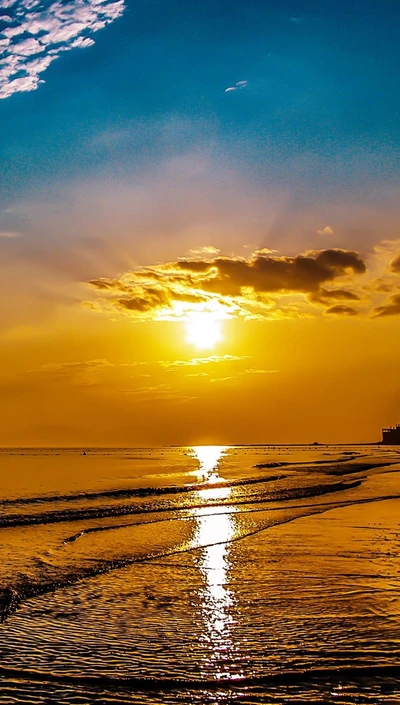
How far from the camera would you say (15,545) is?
20.7 metres

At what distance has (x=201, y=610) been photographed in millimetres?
12477

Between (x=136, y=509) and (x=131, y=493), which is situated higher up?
(x=131, y=493)

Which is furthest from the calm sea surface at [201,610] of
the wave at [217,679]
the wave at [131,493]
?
the wave at [131,493]

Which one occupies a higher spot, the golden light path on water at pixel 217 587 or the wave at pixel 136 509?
the wave at pixel 136 509

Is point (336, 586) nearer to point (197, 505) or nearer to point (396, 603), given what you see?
point (396, 603)

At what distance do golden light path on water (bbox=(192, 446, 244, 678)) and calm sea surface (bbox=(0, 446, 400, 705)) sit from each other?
0.05m

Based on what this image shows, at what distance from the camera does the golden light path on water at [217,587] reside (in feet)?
32.3

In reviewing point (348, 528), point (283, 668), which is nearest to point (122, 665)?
point (283, 668)

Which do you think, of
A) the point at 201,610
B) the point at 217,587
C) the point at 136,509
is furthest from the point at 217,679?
the point at 136,509

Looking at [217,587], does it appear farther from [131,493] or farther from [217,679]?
[131,493]

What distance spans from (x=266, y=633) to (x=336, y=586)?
393 centimetres

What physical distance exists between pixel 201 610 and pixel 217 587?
2.06 m

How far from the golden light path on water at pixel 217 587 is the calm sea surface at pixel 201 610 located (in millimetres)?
46

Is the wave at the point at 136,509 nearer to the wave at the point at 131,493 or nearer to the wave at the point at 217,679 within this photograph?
the wave at the point at 131,493
